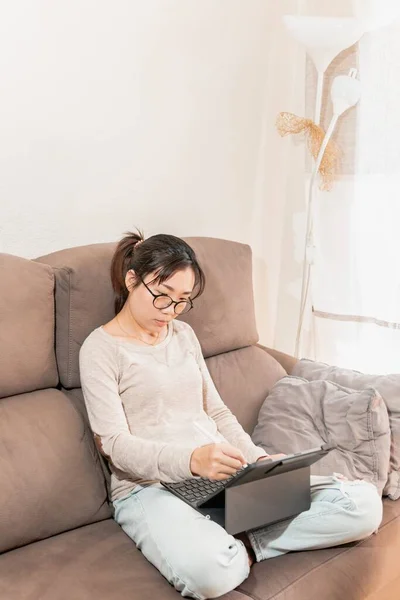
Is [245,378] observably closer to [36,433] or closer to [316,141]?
[36,433]

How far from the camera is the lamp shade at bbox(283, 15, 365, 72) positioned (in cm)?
233

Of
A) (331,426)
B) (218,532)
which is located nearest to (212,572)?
(218,532)

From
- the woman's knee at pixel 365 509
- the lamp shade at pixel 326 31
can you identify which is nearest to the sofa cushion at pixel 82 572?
the woman's knee at pixel 365 509

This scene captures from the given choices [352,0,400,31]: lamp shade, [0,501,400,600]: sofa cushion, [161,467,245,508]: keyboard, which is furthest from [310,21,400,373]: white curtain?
[161,467,245,508]: keyboard

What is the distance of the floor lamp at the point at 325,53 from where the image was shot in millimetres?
2346

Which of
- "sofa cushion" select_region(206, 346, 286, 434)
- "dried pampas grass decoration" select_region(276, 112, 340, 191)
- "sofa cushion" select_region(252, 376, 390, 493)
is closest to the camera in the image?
"sofa cushion" select_region(252, 376, 390, 493)

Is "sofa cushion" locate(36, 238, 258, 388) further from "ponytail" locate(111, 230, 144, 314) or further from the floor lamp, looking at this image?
the floor lamp

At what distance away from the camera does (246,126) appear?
2705 mm

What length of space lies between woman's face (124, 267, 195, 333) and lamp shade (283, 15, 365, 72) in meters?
1.03

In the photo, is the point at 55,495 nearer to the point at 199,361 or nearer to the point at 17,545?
the point at 17,545

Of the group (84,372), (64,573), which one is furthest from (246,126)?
(64,573)

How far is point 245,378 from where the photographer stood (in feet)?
7.35

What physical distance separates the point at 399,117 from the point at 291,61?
579 mm

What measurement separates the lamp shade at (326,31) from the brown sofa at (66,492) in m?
1.01
